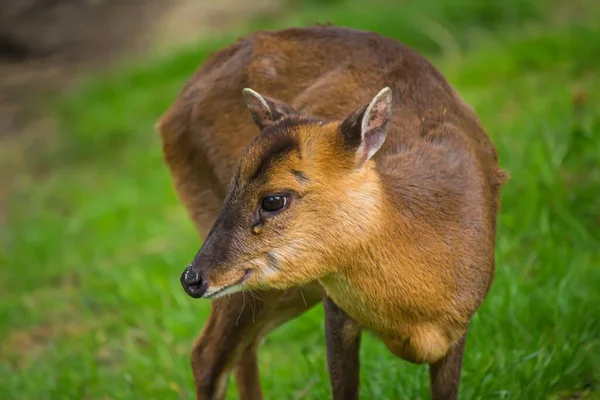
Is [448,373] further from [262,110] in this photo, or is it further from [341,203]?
[262,110]

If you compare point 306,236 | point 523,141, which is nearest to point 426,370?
point 306,236

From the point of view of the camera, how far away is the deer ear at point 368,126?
360 centimetres

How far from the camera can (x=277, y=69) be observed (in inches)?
182

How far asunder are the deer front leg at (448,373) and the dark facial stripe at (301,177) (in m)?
0.84

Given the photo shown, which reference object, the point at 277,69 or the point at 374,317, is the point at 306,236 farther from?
the point at 277,69

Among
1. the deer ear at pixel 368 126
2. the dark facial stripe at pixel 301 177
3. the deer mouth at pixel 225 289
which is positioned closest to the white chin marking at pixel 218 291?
the deer mouth at pixel 225 289

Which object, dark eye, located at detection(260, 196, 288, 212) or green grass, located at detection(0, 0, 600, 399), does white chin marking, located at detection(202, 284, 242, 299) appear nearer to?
dark eye, located at detection(260, 196, 288, 212)

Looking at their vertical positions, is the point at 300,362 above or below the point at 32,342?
above

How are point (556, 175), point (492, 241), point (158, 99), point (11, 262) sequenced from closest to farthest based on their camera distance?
point (492, 241), point (556, 175), point (11, 262), point (158, 99)

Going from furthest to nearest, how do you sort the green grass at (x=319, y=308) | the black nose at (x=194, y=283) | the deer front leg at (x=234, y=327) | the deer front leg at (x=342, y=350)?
the green grass at (x=319, y=308), the deer front leg at (x=234, y=327), the deer front leg at (x=342, y=350), the black nose at (x=194, y=283)

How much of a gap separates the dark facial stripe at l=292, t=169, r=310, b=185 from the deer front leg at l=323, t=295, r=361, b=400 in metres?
0.51

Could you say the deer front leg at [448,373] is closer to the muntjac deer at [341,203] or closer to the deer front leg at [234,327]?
the muntjac deer at [341,203]

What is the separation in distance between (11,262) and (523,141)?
12.0 ft

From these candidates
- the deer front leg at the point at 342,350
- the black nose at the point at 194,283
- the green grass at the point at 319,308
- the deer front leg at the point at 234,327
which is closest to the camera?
the black nose at the point at 194,283
